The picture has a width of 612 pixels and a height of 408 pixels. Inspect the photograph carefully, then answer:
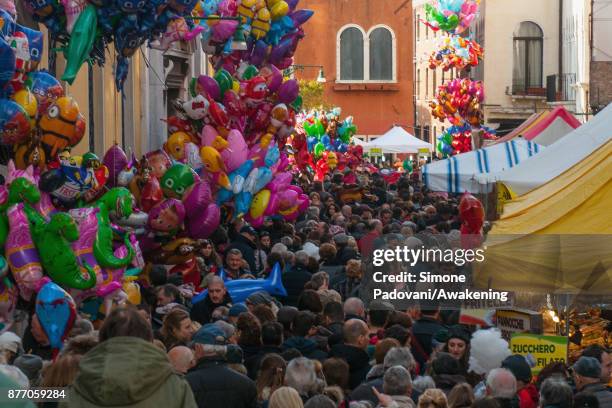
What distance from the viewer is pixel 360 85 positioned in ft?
213

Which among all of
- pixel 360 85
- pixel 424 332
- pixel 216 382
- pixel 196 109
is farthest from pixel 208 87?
pixel 360 85

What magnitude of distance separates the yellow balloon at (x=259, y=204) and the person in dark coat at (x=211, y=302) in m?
7.04

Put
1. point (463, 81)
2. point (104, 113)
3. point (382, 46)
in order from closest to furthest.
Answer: point (104, 113) → point (463, 81) → point (382, 46)

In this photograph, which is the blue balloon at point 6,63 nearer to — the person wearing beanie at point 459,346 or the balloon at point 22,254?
the balloon at point 22,254

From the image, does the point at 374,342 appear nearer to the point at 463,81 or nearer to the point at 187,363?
the point at 187,363

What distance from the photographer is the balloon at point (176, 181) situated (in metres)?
14.6

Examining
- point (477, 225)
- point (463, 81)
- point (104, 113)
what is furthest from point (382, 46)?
point (477, 225)

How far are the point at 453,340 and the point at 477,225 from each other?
5.61 metres

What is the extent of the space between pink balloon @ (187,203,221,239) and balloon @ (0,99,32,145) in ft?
14.8

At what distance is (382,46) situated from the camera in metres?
64.3

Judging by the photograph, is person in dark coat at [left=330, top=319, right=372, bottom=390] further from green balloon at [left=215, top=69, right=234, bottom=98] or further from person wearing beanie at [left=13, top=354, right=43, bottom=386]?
green balloon at [left=215, top=69, right=234, bottom=98]

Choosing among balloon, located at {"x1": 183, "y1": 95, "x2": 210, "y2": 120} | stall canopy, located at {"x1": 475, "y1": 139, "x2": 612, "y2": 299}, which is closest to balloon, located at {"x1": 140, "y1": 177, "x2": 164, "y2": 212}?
stall canopy, located at {"x1": 475, "y1": 139, "x2": 612, "y2": 299}

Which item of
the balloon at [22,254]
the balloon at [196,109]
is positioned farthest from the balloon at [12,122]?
the balloon at [196,109]

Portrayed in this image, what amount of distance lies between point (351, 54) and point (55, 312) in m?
55.9
